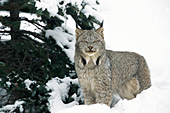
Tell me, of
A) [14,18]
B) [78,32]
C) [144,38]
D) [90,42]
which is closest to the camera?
[90,42]

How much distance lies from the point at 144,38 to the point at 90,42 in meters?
9.56

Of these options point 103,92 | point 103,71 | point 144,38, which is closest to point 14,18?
point 103,71

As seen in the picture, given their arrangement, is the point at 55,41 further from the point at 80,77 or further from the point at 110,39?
the point at 110,39

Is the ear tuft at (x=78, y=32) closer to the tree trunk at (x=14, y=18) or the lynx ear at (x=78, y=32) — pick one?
the lynx ear at (x=78, y=32)

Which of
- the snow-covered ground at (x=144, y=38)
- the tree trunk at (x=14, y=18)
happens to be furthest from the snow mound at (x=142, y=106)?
the tree trunk at (x=14, y=18)

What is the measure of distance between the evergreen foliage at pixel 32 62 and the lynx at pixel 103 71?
1.57ft

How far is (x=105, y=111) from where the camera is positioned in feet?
11.1

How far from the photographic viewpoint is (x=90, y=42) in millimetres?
4926

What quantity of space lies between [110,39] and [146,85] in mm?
7709

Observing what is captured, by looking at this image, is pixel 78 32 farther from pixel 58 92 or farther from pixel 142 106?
pixel 142 106

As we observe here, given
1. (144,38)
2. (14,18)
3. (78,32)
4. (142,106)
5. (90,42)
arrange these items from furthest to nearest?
(144,38)
(14,18)
(78,32)
(90,42)
(142,106)

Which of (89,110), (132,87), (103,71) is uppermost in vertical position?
(103,71)

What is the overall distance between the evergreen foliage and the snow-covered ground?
1.12 metres

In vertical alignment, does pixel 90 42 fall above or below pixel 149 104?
above
